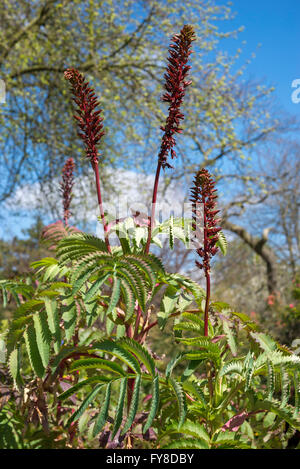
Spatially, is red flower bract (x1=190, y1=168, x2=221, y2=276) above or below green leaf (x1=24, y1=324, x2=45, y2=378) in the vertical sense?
above

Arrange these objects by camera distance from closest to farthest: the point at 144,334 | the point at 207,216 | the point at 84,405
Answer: the point at 84,405, the point at 207,216, the point at 144,334

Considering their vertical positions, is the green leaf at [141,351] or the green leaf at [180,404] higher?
the green leaf at [141,351]

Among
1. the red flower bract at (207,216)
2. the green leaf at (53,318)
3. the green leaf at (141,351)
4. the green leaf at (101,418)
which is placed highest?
the red flower bract at (207,216)

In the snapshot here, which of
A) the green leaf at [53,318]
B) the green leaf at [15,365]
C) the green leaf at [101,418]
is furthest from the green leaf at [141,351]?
the green leaf at [15,365]

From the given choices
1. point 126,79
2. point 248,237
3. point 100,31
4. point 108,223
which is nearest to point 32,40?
point 100,31

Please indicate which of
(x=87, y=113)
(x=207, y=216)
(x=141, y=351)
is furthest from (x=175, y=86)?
(x=141, y=351)

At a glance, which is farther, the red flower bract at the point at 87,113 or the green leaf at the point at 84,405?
the red flower bract at the point at 87,113

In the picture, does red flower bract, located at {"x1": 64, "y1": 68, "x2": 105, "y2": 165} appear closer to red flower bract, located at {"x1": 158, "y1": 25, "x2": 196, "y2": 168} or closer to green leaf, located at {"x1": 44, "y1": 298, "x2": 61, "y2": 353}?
red flower bract, located at {"x1": 158, "y1": 25, "x2": 196, "y2": 168}

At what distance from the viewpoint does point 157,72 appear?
355 inches

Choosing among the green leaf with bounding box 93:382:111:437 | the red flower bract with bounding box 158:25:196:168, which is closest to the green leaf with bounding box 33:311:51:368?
the green leaf with bounding box 93:382:111:437

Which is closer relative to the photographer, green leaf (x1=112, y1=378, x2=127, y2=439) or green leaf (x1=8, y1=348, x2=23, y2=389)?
green leaf (x1=112, y1=378, x2=127, y2=439)

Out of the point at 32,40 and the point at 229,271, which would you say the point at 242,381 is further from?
the point at 229,271

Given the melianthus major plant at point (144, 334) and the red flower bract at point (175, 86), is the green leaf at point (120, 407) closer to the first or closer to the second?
the melianthus major plant at point (144, 334)

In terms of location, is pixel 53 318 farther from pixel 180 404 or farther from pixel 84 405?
pixel 180 404
